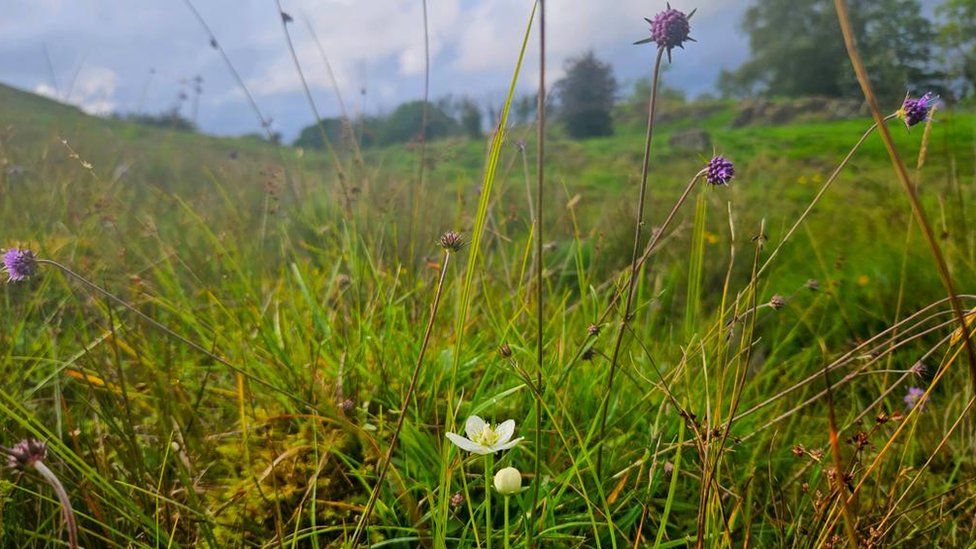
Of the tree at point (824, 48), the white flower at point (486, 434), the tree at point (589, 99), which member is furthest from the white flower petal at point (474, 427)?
the tree at point (824, 48)

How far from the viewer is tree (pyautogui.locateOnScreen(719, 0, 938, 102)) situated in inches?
661

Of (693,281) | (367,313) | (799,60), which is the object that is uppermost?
(799,60)

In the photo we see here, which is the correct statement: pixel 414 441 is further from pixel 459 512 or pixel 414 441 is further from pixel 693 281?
pixel 693 281

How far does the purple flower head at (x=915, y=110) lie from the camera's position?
3.07 feet

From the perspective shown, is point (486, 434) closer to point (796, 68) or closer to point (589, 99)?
point (589, 99)

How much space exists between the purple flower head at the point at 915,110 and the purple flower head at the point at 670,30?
1.26 feet

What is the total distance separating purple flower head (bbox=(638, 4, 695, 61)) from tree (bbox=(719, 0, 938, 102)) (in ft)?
51.2

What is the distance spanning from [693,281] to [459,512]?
0.80 m

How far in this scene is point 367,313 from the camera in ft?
6.13

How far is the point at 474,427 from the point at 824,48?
29.6 metres

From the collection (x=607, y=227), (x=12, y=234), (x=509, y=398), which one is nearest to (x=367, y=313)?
(x=509, y=398)

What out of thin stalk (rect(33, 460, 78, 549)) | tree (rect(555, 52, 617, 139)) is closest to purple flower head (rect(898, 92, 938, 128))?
thin stalk (rect(33, 460, 78, 549))

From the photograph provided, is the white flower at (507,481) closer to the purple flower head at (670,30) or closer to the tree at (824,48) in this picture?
the purple flower head at (670,30)

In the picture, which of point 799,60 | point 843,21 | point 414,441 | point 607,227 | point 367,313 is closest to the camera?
point 843,21
